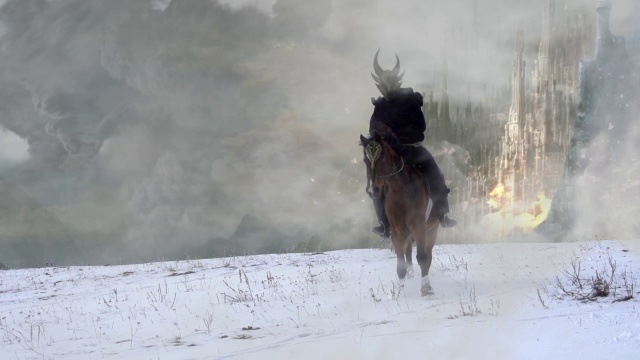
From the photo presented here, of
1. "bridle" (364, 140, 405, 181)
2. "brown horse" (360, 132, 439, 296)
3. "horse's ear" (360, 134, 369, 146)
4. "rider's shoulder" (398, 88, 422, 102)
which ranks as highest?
"rider's shoulder" (398, 88, 422, 102)

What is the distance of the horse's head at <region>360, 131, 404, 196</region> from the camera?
9117mm

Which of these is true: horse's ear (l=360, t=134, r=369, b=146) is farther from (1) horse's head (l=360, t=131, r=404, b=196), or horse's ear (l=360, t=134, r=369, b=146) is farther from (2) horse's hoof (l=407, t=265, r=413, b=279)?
(2) horse's hoof (l=407, t=265, r=413, b=279)

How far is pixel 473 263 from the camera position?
569 inches

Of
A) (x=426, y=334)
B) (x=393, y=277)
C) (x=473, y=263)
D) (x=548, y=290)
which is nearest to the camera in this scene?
(x=426, y=334)

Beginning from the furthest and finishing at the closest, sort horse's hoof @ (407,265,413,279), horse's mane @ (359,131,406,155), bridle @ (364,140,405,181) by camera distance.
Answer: horse's hoof @ (407,265,413,279)
horse's mane @ (359,131,406,155)
bridle @ (364,140,405,181)

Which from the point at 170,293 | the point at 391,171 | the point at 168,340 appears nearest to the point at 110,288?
the point at 170,293

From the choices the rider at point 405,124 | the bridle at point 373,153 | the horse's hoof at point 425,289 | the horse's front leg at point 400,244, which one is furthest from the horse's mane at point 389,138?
the horse's hoof at point 425,289

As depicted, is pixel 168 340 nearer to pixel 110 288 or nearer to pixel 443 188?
pixel 443 188

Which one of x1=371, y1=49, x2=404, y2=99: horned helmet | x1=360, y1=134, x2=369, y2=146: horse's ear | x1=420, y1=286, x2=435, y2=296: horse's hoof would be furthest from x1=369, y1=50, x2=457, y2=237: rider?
x1=420, y1=286, x2=435, y2=296: horse's hoof

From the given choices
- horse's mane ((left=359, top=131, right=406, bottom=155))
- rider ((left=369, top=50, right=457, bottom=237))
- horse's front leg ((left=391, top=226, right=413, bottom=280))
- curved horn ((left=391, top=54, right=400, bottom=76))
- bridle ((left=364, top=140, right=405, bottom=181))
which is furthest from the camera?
curved horn ((left=391, top=54, right=400, bottom=76))

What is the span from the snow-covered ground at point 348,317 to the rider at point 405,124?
145 centimetres

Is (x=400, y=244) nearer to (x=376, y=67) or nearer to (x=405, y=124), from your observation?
(x=405, y=124)

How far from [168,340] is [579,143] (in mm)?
→ 152778

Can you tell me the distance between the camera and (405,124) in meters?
10.8
